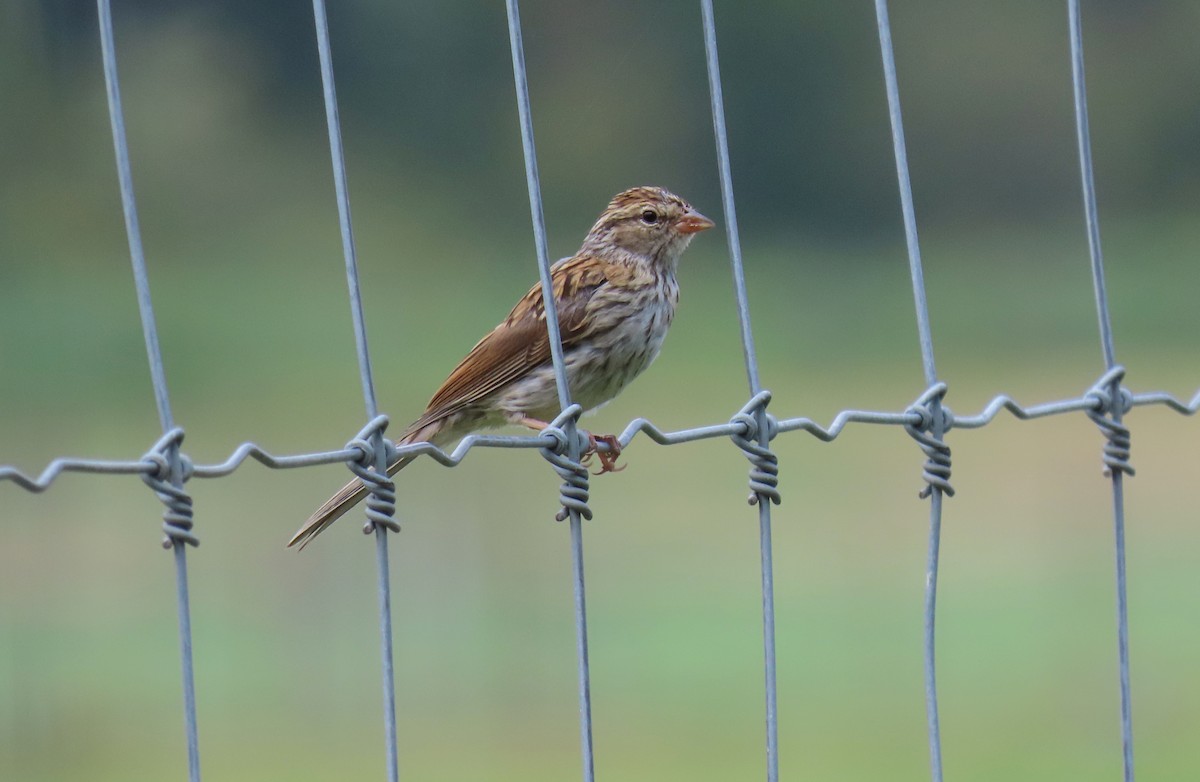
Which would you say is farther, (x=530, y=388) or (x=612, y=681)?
(x=612, y=681)

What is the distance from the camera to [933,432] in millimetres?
2340

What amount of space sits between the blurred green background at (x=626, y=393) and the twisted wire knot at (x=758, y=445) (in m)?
19.4

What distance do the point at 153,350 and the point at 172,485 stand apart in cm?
14

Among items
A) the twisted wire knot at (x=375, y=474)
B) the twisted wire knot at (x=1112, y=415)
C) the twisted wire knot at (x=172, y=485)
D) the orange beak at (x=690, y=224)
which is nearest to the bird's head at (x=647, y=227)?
the orange beak at (x=690, y=224)

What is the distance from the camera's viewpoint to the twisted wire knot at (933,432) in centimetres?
231

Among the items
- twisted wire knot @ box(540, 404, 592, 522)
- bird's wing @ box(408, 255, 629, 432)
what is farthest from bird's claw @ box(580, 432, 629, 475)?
bird's wing @ box(408, 255, 629, 432)

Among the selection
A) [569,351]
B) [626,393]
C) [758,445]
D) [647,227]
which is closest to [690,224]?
[647,227]

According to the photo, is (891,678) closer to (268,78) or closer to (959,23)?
(959,23)

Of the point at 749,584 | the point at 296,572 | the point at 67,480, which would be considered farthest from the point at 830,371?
the point at 67,480

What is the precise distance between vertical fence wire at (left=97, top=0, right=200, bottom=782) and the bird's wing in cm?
200

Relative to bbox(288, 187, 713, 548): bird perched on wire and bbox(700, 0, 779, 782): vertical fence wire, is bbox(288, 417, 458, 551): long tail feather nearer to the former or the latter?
bbox(700, 0, 779, 782): vertical fence wire

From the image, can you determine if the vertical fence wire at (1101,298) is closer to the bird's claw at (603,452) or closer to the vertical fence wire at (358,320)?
the bird's claw at (603,452)

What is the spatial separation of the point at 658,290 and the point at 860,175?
26354 millimetres

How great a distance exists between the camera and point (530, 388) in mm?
3654
